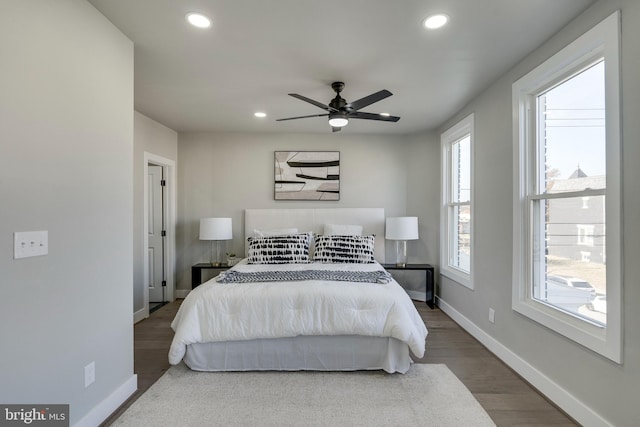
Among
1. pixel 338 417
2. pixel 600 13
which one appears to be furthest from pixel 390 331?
pixel 600 13

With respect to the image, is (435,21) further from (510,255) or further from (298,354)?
(298,354)

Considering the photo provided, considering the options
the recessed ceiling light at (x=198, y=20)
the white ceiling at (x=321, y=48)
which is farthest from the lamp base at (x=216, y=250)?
the recessed ceiling light at (x=198, y=20)

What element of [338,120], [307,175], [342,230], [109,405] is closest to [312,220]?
[342,230]

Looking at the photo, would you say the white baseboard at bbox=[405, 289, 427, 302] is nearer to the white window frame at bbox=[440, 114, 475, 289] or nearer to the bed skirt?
the white window frame at bbox=[440, 114, 475, 289]

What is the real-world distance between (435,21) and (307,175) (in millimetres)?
3009

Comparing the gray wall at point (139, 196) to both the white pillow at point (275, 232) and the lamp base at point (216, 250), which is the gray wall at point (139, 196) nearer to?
the lamp base at point (216, 250)

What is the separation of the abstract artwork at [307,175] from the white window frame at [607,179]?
2.61 metres

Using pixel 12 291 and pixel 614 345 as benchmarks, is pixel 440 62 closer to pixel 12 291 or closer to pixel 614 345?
pixel 614 345

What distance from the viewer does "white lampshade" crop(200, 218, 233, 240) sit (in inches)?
169

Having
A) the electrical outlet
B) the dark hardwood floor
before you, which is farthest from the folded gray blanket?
the electrical outlet

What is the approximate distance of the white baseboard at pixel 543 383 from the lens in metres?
1.88

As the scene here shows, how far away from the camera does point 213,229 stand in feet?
14.1

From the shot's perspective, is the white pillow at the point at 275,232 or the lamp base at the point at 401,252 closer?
the white pillow at the point at 275,232

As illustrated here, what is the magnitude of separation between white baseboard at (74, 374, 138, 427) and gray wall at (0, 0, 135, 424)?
3 cm
